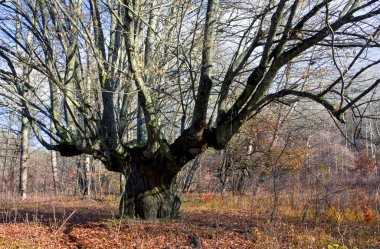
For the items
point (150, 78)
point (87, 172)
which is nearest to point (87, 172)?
point (87, 172)

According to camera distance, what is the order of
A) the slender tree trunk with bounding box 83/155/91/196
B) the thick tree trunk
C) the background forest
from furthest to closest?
1. the slender tree trunk with bounding box 83/155/91/196
2. the thick tree trunk
3. the background forest

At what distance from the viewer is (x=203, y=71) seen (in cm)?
534

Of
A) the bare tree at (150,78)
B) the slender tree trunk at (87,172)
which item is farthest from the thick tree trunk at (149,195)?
the slender tree trunk at (87,172)

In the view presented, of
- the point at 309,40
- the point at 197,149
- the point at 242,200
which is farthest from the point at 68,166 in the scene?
the point at 309,40

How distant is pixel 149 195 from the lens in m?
6.94

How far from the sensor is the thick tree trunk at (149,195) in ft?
22.6

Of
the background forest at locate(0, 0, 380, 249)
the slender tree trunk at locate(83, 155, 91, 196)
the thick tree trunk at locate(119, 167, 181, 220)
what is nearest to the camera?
the background forest at locate(0, 0, 380, 249)

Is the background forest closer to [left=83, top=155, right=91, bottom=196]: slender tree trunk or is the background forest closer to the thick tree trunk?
the thick tree trunk

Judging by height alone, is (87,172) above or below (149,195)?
above

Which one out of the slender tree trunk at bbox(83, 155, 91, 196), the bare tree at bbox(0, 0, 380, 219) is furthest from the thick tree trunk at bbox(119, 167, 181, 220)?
the slender tree trunk at bbox(83, 155, 91, 196)

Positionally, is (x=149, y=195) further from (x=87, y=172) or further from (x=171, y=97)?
(x=87, y=172)

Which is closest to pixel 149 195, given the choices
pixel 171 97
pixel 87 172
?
pixel 171 97

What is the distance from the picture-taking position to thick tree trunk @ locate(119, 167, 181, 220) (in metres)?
6.89

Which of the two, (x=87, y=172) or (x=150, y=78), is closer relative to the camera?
(x=150, y=78)
